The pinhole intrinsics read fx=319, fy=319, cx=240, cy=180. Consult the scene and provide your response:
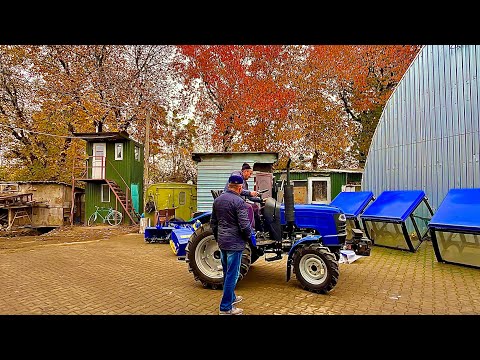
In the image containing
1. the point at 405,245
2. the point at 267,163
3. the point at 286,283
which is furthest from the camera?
the point at 267,163

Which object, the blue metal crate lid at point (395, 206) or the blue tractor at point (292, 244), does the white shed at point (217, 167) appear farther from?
the blue tractor at point (292, 244)

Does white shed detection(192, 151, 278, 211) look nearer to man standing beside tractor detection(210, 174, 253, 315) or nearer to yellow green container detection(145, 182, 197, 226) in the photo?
yellow green container detection(145, 182, 197, 226)

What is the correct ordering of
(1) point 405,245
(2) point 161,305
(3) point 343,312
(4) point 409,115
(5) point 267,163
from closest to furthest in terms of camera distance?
1. (3) point 343,312
2. (2) point 161,305
3. (1) point 405,245
4. (4) point 409,115
5. (5) point 267,163

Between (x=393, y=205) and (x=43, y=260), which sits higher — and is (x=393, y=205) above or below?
above

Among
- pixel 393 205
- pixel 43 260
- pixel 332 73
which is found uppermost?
pixel 332 73

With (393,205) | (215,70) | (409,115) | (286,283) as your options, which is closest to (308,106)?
(215,70)

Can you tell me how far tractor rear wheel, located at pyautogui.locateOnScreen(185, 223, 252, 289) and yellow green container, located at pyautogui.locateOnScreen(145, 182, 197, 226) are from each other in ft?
32.2

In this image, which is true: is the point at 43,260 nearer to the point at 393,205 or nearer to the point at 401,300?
the point at 401,300

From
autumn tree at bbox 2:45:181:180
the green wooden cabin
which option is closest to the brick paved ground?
the green wooden cabin

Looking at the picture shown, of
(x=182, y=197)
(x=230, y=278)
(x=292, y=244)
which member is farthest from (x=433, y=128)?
(x=182, y=197)

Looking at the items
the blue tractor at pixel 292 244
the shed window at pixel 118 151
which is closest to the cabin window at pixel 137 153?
the shed window at pixel 118 151

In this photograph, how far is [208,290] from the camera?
5.02 m
